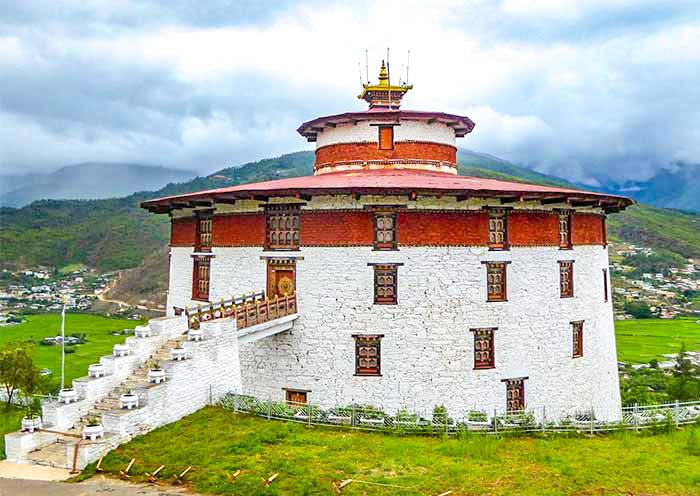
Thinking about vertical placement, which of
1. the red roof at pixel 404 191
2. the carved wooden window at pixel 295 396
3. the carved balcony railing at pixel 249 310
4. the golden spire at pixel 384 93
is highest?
the golden spire at pixel 384 93

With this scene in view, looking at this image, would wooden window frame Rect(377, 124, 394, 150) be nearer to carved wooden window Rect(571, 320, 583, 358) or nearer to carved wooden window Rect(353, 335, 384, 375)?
carved wooden window Rect(353, 335, 384, 375)

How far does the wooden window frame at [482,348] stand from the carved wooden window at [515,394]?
904 mm

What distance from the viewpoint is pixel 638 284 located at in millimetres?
133875

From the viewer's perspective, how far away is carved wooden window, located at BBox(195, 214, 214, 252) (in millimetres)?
23234

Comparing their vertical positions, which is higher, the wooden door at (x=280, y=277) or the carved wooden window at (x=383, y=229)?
the carved wooden window at (x=383, y=229)

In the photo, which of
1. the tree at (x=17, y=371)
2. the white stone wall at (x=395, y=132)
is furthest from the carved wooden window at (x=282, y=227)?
the tree at (x=17, y=371)

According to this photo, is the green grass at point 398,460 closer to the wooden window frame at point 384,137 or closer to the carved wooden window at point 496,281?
the carved wooden window at point 496,281

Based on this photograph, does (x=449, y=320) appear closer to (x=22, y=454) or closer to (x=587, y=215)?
(x=587, y=215)

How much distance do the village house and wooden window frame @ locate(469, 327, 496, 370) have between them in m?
0.04

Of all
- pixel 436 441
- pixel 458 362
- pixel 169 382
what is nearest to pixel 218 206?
pixel 169 382

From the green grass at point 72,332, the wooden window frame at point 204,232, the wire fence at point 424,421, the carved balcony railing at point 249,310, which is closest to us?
the wire fence at point 424,421

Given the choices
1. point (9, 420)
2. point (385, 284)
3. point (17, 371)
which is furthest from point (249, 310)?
point (17, 371)

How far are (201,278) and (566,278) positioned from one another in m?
14.3

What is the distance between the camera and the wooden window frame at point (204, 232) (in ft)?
76.0
